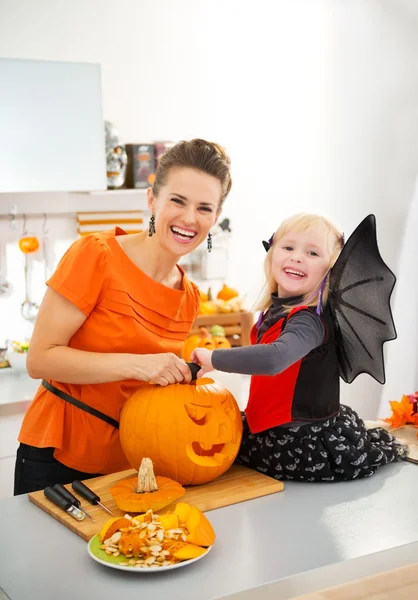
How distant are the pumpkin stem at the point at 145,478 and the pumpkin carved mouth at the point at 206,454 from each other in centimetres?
10

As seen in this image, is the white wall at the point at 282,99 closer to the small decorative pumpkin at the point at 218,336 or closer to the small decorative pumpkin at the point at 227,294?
the small decorative pumpkin at the point at 227,294

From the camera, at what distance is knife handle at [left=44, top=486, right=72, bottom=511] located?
125 cm

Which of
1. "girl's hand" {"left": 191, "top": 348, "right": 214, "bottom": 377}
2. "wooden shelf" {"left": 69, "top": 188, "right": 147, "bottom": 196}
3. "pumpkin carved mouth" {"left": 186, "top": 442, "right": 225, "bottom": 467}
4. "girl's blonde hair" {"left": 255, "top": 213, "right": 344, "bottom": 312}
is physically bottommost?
"pumpkin carved mouth" {"left": 186, "top": 442, "right": 225, "bottom": 467}

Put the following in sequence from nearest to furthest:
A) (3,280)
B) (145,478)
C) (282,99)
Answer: (145,478), (3,280), (282,99)

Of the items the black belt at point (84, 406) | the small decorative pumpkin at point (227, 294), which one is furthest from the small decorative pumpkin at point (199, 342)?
the black belt at point (84, 406)

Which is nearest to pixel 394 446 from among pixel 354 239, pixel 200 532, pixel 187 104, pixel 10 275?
pixel 354 239

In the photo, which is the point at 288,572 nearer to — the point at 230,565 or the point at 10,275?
the point at 230,565

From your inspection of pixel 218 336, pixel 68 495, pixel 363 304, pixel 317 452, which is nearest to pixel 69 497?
pixel 68 495

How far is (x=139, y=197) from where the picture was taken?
3342mm

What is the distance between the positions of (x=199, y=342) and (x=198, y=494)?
1737mm

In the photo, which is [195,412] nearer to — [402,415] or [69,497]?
[69,497]

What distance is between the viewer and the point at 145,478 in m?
1.25

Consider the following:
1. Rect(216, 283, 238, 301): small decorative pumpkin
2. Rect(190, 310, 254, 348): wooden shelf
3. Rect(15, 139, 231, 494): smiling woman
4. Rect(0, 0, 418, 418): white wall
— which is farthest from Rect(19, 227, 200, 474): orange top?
Rect(0, 0, 418, 418): white wall

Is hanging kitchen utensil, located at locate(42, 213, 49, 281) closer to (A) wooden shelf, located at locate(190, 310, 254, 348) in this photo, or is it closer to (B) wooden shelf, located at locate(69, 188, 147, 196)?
(B) wooden shelf, located at locate(69, 188, 147, 196)
